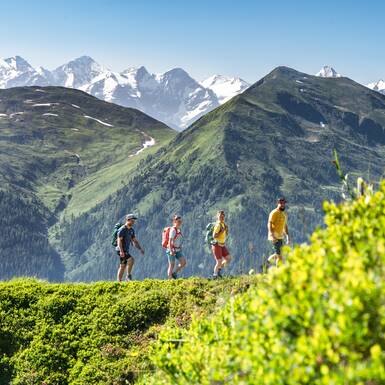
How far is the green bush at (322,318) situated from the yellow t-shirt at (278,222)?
15339 mm

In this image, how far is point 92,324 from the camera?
1989 cm

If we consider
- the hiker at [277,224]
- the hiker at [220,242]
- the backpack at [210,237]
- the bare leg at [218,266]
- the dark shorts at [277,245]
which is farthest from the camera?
the backpack at [210,237]

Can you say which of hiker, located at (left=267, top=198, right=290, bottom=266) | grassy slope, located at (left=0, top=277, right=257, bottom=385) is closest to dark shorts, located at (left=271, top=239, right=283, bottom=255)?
hiker, located at (left=267, top=198, right=290, bottom=266)

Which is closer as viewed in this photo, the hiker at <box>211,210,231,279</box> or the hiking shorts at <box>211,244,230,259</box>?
the hiker at <box>211,210,231,279</box>

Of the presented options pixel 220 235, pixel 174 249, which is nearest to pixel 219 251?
pixel 220 235

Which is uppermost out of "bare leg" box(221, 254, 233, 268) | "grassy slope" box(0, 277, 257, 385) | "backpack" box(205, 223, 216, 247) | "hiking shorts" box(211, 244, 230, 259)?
"backpack" box(205, 223, 216, 247)

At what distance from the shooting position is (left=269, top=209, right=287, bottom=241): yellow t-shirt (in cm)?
2292

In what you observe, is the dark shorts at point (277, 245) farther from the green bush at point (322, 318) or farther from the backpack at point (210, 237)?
the green bush at point (322, 318)

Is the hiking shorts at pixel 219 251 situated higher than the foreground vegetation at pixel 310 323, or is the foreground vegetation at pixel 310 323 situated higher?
the foreground vegetation at pixel 310 323

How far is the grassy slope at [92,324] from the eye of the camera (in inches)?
715

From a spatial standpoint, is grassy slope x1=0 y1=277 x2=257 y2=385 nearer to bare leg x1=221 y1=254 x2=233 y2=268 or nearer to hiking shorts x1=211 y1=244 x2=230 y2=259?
bare leg x1=221 y1=254 x2=233 y2=268

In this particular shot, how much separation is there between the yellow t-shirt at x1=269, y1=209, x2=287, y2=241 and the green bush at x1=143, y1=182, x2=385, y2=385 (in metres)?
15.3

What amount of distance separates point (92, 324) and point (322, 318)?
15460mm

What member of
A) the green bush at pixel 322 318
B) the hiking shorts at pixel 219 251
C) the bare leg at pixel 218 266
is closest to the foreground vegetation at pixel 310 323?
the green bush at pixel 322 318
